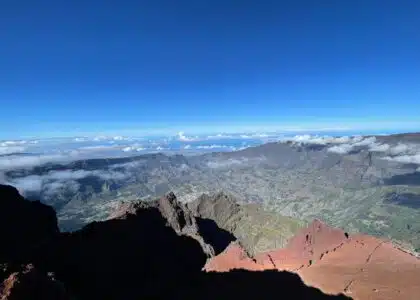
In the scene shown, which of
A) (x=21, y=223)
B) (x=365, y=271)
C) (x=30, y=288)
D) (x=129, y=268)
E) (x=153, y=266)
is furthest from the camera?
(x=153, y=266)

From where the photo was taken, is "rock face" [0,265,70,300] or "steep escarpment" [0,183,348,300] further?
"steep escarpment" [0,183,348,300]

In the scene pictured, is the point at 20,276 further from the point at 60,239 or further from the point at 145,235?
the point at 145,235

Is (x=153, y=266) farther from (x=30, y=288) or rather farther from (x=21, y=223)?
(x=30, y=288)

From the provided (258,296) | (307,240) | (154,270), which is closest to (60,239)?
(154,270)

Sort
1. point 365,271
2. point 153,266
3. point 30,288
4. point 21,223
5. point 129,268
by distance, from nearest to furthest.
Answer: point 30,288 < point 365,271 < point 129,268 < point 21,223 < point 153,266

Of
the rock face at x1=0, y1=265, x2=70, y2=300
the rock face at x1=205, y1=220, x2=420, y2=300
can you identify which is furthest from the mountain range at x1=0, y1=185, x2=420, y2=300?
the rock face at x1=0, y1=265, x2=70, y2=300

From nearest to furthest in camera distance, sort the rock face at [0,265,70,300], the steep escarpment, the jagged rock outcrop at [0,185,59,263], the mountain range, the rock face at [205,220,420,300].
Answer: the rock face at [0,265,70,300] → the rock face at [205,220,420,300] → the mountain range → the steep escarpment → the jagged rock outcrop at [0,185,59,263]

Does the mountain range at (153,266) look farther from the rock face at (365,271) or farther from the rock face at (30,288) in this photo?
the rock face at (30,288)

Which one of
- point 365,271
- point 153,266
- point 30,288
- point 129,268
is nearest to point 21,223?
point 129,268

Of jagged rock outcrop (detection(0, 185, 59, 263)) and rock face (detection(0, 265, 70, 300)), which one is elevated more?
rock face (detection(0, 265, 70, 300))

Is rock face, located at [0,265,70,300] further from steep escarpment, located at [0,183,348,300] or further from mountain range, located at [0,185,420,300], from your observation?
steep escarpment, located at [0,183,348,300]
